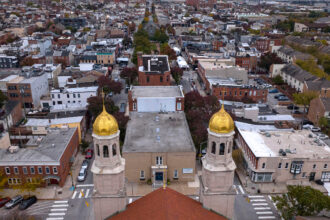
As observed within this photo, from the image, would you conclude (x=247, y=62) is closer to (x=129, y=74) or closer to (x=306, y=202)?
(x=129, y=74)

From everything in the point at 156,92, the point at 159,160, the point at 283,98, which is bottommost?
the point at 283,98

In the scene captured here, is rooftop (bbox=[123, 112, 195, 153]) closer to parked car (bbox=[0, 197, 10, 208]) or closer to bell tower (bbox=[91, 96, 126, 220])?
parked car (bbox=[0, 197, 10, 208])

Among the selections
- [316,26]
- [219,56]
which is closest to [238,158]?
[219,56]

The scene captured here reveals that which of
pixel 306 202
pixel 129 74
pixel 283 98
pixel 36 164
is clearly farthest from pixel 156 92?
pixel 283 98

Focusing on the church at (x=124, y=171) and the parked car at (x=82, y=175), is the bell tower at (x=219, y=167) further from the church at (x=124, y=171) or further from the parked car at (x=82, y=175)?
the parked car at (x=82, y=175)

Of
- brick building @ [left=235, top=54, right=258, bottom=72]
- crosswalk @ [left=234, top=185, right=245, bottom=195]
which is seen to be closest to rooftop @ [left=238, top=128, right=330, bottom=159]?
crosswalk @ [left=234, top=185, right=245, bottom=195]
